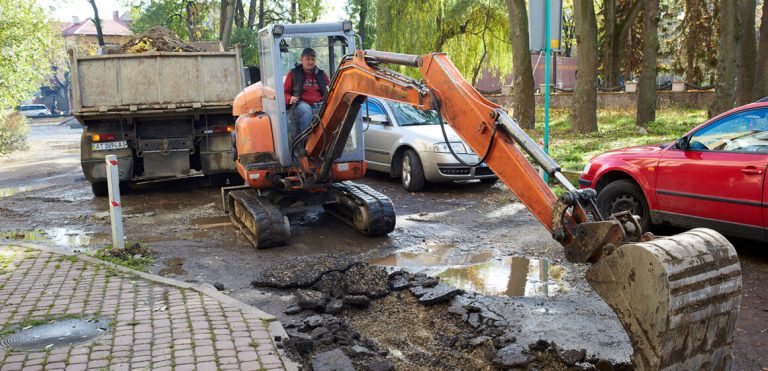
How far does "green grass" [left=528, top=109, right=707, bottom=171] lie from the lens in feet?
Answer: 53.0

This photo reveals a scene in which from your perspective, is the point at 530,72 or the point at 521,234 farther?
the point at 530,72

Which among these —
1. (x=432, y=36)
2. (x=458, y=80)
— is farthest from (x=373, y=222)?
(x=432, y=36)

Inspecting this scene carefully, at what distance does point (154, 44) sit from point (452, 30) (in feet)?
65.7

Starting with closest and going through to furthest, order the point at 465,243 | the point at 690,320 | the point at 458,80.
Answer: the point at 690,320 → the point at 458,80 → the point at 465,243

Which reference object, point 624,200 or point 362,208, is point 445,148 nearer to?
point 362,208

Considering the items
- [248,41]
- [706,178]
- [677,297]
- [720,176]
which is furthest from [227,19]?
[677,297]

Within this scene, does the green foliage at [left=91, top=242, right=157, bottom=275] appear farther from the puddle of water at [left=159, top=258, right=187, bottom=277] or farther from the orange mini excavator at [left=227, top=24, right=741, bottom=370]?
the orange mini excavator at [left=227, top=24, right=741, bottom=370]

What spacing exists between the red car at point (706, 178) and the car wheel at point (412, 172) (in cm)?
449

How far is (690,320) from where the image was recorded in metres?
4.07

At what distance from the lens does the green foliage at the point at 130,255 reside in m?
8.08

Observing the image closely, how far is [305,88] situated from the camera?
9.24 m

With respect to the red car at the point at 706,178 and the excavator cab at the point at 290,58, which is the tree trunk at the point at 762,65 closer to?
the red car at the point at 706,178

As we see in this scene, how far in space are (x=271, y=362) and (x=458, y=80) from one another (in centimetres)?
294

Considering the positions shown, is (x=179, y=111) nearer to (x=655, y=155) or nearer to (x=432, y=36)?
(x=655, y=155)
